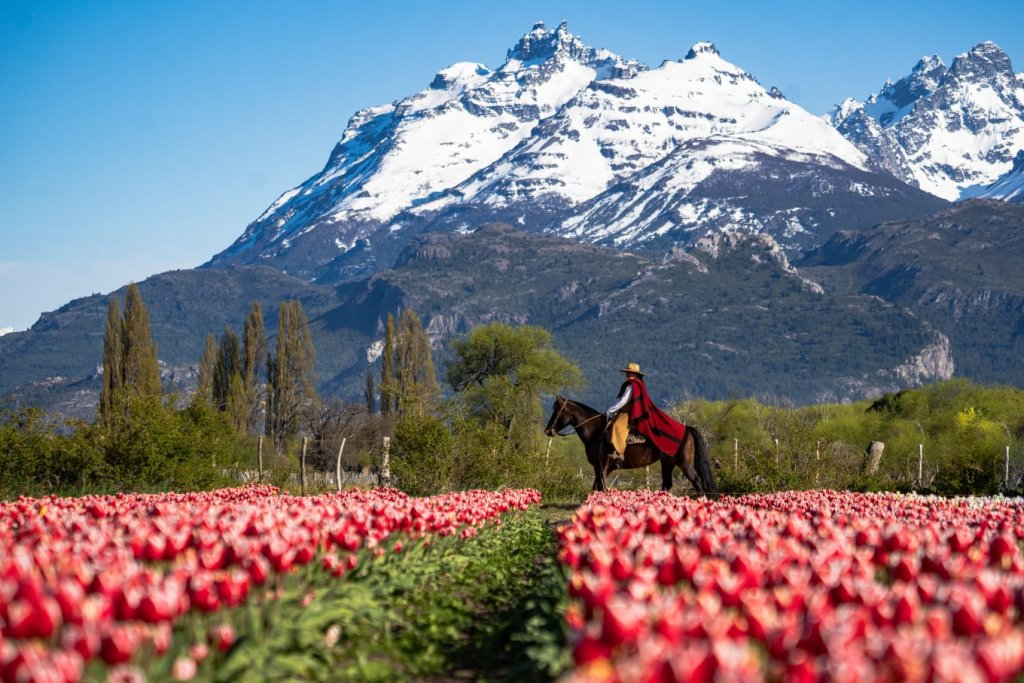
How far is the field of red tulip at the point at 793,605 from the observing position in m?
3.92

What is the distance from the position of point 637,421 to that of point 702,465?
160cm

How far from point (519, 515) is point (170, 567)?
10758mm

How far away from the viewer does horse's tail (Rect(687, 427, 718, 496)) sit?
2203 centimetres

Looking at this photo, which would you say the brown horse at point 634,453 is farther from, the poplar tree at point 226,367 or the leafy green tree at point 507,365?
the poplar tree at point 226,367

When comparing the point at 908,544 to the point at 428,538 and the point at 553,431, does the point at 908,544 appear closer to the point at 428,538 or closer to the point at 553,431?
the point at 428,538

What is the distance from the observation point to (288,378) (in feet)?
257

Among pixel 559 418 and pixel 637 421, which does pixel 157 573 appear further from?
pixel 559 418

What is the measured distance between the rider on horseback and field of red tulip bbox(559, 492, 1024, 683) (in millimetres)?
12910

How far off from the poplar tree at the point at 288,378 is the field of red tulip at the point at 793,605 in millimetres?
67417

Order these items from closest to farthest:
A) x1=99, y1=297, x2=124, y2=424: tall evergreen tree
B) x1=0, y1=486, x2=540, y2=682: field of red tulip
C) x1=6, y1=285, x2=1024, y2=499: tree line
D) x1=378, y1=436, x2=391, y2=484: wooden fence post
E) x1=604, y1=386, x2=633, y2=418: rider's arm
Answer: x1=0, y1=486, x2=540, y2=682: field of red tulip < x1=604, y1=386, x2=633, y2=418: rider's arm < x1=6, y1=285, x2=1024, y2=499: tree line < x1=378, y1=436, x2=391, y2=484: wooden fence post < x1=99, y1=297, x2=124, y2=424: tall evergreen tree

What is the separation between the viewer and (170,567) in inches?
264

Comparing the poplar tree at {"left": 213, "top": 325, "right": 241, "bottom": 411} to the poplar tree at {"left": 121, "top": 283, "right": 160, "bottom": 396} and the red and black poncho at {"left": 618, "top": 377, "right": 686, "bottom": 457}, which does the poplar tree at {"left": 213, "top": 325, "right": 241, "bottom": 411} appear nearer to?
the poplar tree at {"left": 121, "top": 283, "right": 160, "bottom": 396}

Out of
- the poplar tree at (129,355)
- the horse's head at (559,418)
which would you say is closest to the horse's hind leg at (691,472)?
the horse's head at (559,418)

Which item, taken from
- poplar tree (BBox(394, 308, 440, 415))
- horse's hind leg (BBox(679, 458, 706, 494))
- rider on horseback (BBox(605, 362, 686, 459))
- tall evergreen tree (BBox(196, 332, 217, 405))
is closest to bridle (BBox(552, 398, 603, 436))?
rider on horseback (BBox(605, 362, 686, 459))
